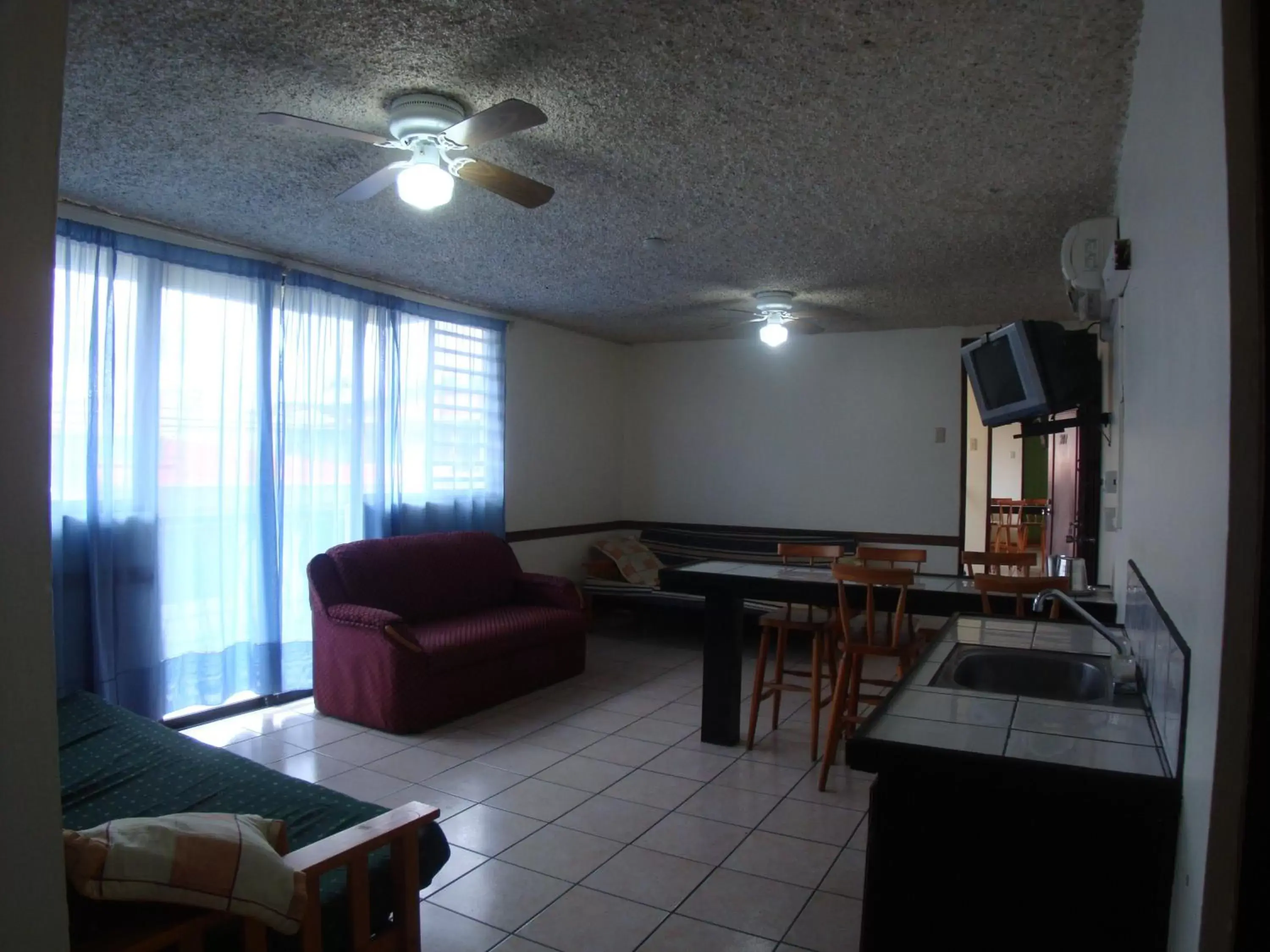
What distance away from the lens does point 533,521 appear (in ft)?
19.7

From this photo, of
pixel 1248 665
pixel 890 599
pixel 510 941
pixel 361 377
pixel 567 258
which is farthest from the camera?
pixel 361 377

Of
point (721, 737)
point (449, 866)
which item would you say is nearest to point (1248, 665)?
point (449, 866)

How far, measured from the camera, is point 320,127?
220cm

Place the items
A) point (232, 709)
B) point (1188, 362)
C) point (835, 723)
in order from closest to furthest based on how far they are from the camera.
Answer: point (1188, 362)
point (835, 723)
point (232, 709)

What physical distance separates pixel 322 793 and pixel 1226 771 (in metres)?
2.14

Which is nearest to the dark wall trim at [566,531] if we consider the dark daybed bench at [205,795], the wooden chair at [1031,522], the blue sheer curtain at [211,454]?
the blue sheer curtain at [211,454]

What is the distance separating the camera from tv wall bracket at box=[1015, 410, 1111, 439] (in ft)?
11.0

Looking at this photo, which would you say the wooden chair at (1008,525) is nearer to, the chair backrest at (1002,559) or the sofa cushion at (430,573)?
the chair backrest at (1002,559)

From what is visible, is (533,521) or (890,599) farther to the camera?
(533,521)

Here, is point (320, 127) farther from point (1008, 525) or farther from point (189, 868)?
point (1008, 525)

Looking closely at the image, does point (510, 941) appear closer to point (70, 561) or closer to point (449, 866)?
point (449, 866)

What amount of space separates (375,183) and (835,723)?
109 inches

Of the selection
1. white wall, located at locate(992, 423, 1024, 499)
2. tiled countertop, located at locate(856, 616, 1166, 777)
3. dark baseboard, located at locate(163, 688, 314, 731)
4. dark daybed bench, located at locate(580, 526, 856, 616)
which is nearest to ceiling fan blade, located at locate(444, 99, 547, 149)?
tiled countertop, located at locate(856, 616, 1166, 777)

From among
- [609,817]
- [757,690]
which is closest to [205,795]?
[609,817]
